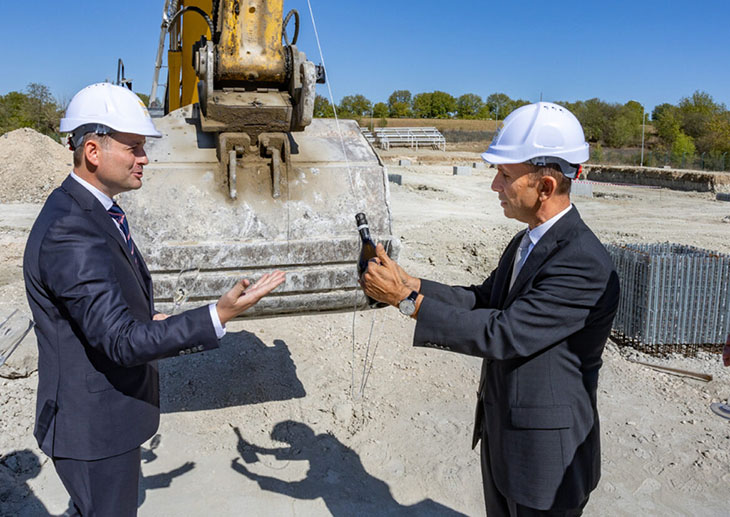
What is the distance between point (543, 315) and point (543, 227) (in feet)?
1.13

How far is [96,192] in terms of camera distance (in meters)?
2.20

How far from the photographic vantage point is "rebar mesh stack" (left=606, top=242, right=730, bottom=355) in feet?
21.1

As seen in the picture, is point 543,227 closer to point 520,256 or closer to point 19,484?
point 520,256

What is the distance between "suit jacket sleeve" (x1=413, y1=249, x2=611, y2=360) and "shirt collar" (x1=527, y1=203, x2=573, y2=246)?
0.16 m

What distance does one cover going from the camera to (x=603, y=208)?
17.3 metres

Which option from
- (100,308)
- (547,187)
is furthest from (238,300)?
(547,187)

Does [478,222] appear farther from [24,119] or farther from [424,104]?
[424,104]

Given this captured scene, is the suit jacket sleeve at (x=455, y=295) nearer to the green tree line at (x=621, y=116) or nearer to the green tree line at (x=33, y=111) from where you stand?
the green tree line at (x=621, y=116)

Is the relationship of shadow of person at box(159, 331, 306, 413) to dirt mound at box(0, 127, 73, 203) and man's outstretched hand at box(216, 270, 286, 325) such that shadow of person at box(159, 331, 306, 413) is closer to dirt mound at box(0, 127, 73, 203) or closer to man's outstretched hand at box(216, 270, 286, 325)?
man's outstretched hand at box(216, 270, 286, 325)

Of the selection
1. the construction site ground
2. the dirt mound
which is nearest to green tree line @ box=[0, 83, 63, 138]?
the dirt mound

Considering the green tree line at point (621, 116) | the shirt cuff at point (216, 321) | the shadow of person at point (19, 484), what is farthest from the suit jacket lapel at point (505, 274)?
the green tree line at point (621, 116)

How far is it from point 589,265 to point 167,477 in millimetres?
3191

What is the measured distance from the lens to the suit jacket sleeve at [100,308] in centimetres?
195

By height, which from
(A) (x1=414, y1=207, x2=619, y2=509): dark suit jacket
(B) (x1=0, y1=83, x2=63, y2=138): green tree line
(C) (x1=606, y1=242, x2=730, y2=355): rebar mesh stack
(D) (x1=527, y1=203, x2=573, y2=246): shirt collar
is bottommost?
(C) (x1=606, y1=242, x2=730, y2=355): rebar mesh stack
